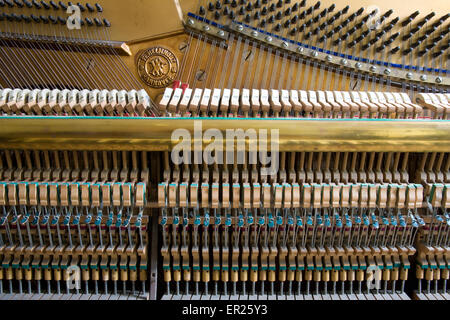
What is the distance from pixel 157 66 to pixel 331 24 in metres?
1.18

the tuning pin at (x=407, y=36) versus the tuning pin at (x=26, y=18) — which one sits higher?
the tuning pin at (x=26, y=18)

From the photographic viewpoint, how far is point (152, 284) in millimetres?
2221

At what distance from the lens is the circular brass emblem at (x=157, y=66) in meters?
2.26

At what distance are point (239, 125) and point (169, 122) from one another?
14.4 inches

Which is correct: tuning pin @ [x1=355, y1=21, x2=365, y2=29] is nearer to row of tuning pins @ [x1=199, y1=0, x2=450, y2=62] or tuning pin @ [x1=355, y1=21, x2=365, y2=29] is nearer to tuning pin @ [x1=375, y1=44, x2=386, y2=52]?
row of tuning pins @ [x1=199, y1=0, x2=450, y2=62]

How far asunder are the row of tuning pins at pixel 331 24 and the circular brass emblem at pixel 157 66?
14.1 inches

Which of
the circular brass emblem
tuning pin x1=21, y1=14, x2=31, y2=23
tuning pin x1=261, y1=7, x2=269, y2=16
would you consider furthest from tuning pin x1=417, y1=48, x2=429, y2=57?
tuning pin x1=21, y1=14, x2=31, y2=23

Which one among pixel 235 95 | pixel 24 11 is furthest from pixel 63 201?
pixel 24 11

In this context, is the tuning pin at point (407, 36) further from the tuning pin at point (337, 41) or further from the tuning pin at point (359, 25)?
the tuning pin at point (337, 41)

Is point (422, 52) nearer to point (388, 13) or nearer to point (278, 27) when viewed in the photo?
point (388, 13)

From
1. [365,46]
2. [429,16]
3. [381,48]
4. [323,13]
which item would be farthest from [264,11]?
[429,16]

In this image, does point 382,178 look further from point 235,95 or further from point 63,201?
point 63,201

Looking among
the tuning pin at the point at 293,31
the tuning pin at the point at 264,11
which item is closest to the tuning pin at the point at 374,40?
the tuning pin at the point at 293,31

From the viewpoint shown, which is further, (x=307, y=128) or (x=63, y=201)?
(x=63, y=201)
